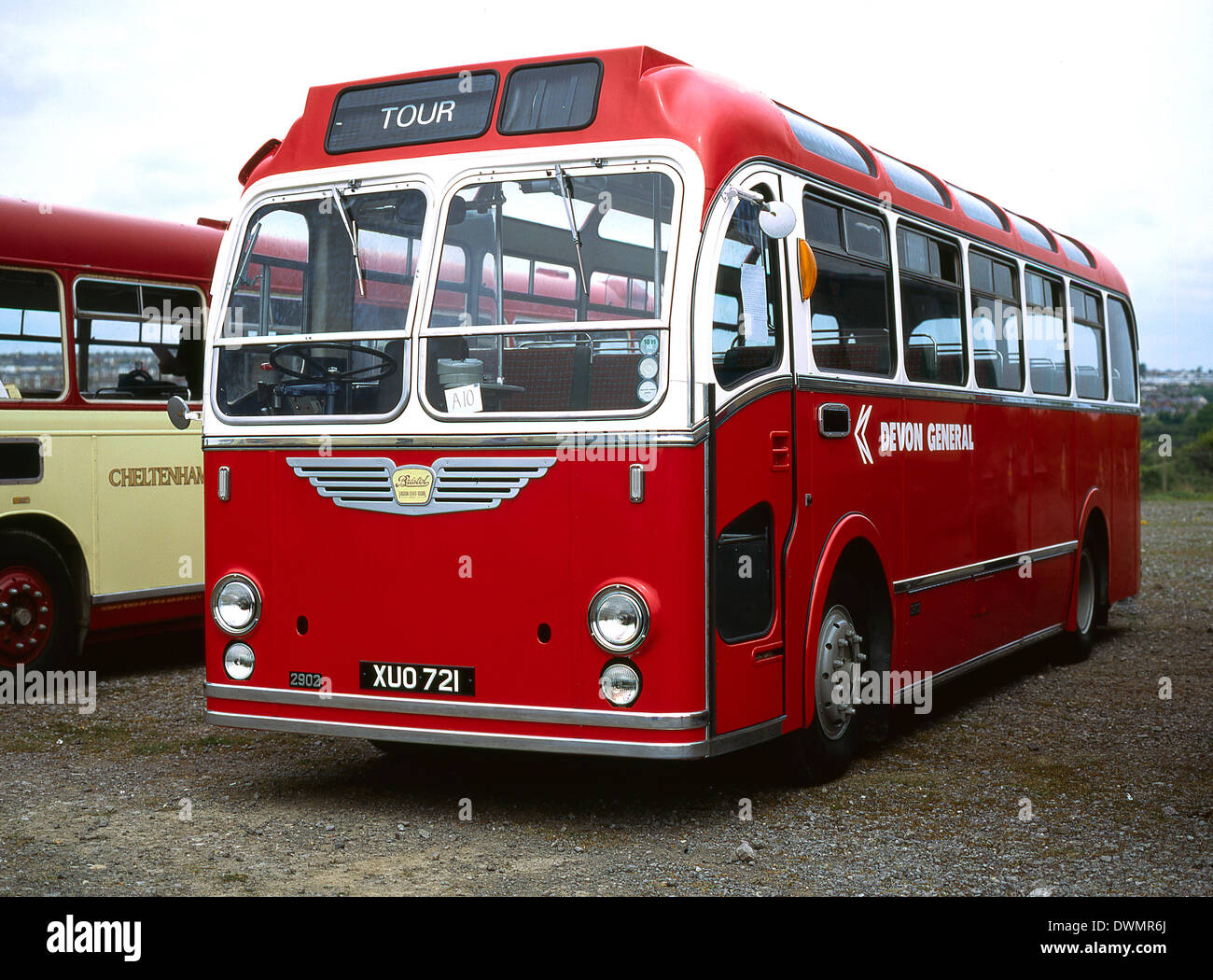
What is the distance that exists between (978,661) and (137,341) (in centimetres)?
635

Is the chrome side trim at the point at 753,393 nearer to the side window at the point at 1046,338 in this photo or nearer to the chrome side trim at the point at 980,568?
the chrome side trim at the point at 980,568

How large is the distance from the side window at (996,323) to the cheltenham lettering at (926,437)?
0.52 metres

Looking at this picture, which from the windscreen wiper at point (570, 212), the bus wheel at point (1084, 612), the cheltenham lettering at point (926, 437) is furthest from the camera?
the bus wheel at point (1084, 612)

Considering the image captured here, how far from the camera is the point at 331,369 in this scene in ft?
21.0

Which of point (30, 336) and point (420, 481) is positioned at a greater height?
point (30, 336)

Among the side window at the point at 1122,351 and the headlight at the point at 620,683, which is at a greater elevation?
the side window at the point at 1122,351

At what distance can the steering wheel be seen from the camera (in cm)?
628

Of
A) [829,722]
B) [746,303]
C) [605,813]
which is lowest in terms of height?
[605,813]

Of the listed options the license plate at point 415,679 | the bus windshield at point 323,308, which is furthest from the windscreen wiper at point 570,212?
the license plate at point 415,679

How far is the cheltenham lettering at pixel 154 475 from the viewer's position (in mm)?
10414

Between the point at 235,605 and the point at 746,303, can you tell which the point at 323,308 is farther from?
the point at 746,303

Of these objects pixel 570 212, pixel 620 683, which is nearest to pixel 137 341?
pixel 570 212

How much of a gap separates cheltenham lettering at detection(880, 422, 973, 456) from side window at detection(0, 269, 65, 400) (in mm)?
5756
